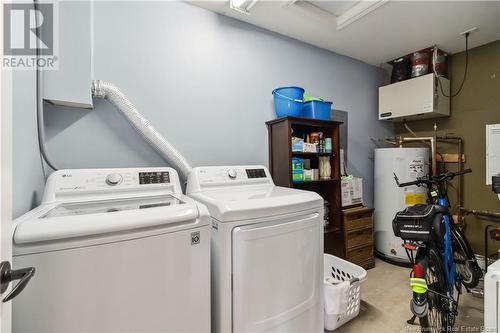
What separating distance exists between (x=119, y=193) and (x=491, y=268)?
6.43 ft

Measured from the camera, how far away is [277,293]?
1222 millimetres

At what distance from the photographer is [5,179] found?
549mm

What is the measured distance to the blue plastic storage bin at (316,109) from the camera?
6.95 feet

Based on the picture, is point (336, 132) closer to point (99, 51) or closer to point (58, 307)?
point (99, 51)

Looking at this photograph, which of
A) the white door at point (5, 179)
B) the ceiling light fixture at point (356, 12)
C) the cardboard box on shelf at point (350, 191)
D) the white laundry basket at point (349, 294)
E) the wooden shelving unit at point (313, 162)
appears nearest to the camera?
the white door at point (5, 179)

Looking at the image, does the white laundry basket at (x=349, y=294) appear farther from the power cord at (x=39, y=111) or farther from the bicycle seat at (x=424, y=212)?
the power cord at (x=39, y=111)

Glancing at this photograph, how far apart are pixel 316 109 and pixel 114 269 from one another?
1.92m

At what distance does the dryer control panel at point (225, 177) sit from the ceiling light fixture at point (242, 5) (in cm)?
123

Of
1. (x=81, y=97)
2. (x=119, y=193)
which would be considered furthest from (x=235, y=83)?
(x=119, y=193)

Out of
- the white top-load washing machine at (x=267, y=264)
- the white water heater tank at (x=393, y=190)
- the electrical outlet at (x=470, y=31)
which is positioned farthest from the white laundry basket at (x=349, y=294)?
the electrical outlet at (x=470, y=31)

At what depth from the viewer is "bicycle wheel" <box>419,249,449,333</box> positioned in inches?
55.2

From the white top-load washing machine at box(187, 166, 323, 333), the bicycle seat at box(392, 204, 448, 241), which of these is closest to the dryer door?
the white top-load washing machine at box(187, 166, 323, 333)

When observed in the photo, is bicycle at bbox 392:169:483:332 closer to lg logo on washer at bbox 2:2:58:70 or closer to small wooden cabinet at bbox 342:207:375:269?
small wooden cabinet at bbox 342:207:375:269

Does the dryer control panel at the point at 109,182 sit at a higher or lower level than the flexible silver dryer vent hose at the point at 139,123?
lower
